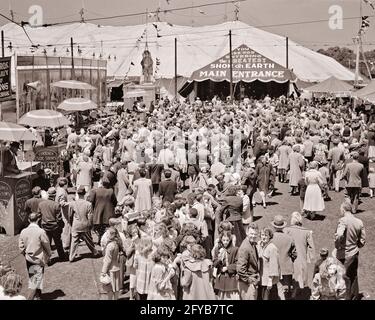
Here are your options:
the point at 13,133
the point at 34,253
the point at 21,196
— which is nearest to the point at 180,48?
the point at 13,133

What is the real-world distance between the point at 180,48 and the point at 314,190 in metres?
54.2

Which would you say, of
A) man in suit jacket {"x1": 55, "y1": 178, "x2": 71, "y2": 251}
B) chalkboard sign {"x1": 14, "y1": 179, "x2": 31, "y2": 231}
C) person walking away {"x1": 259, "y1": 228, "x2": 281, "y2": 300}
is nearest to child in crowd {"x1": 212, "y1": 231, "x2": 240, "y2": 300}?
person walking away {"x1": 259, "y1": 228, "x2": 281, "y2": 300}

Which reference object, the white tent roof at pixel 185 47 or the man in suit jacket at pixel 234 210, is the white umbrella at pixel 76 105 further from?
the white tent roof at pixel 185 47

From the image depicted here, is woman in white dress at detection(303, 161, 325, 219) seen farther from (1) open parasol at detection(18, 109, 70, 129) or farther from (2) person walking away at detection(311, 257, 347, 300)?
(1) open parasol at detection(18, 109, 70, 129)

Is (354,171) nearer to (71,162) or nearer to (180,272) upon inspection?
(180,272)

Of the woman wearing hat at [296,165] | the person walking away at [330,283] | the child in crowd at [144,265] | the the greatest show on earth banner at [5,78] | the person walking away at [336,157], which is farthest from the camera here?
the the greatest show on earth banner at [5,78]

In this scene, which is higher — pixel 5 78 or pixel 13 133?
pixel 5 78

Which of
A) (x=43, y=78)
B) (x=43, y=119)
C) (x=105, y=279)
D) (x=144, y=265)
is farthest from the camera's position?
(x=43, y=78)

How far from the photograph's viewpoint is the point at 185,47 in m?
66.1

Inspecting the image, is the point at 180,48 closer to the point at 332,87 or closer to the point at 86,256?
the point at 332,87

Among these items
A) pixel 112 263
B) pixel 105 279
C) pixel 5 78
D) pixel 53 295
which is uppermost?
pixel 5 78

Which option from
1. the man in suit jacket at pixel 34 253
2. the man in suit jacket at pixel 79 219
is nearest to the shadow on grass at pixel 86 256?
the man in suit jacket at pixel 79 219

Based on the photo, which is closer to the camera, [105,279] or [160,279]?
[160,279]

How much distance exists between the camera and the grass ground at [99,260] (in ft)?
31.3
